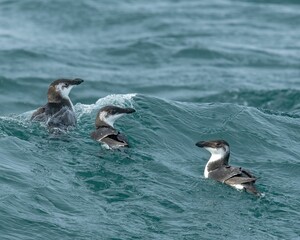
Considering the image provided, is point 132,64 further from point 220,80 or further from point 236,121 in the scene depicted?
point 236,121

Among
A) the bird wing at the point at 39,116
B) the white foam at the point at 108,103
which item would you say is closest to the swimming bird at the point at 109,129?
the bird wing at the point at 39,116

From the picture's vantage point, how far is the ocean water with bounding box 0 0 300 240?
47.7ft

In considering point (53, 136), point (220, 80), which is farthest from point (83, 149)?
point (220, 80)

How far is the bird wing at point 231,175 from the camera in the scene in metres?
15.7

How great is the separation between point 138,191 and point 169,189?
0.61 metres

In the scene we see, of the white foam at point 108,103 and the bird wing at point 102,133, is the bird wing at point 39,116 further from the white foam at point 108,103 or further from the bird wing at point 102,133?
the bird wing at point 102,133

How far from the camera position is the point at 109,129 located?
17.4 meters

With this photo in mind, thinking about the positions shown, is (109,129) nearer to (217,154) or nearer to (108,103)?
(217,154)

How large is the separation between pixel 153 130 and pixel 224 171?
2.95m

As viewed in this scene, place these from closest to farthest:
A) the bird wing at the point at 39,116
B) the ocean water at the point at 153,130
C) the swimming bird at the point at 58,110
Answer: the ocean water at the point at 153,130
the swimming bird at the point at 58,110
the bird wing at the point at 39,116

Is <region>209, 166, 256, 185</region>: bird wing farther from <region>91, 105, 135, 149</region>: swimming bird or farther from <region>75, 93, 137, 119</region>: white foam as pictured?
<region>75, 93, 137, 119</region>: white foam

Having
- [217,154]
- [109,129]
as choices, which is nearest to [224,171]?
[217,154]

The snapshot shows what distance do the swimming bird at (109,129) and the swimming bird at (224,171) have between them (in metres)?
1.46

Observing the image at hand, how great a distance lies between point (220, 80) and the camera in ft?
100.0
